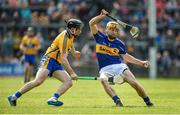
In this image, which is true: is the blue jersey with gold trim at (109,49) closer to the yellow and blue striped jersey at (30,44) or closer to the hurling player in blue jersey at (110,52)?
the hurling player in blue jersey at (110,52)

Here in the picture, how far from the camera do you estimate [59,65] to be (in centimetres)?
1758

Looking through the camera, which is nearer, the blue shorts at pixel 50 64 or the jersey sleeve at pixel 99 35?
the blue shorts at pixel 50 64

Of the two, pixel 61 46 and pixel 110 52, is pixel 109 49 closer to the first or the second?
pixel 110 52

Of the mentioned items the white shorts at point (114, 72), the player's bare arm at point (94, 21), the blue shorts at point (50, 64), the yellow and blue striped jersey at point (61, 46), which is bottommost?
the white shorts at point (114, 72)

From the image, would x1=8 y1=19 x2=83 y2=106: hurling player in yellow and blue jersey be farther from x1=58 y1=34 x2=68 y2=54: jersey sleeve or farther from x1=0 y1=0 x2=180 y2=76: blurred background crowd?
x1=0 y1=0 x2=180 y2=76: blurred background crowd

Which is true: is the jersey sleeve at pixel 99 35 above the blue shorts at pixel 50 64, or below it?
above

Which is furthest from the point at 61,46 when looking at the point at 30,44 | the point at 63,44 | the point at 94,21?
the point at 30,44

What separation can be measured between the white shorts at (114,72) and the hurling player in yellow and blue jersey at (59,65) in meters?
0.84

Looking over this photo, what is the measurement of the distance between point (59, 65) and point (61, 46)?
0.63 metres

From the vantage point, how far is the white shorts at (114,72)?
17.5 metres

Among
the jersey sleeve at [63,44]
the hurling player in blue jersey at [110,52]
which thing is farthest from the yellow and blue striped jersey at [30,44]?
the jersey sleeve at [63,44]

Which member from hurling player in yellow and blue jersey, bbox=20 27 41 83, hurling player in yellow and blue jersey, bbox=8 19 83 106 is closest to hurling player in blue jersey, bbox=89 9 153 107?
hurling player in yellow and blue jersey, bbox=8 19 83 106

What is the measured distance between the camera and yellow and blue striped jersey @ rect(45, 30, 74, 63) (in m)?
17.2

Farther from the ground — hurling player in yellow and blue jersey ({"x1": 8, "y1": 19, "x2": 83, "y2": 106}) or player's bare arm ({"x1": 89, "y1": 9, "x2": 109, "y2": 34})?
player's bare arm ({"x1": 89, "y1": 9, "x2": 109, "y2": 34})
